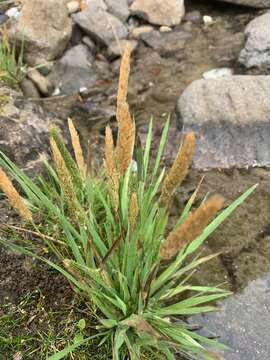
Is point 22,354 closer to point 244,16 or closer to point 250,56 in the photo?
point 250,56

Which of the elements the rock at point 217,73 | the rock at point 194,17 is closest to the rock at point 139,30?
the rock at point 194,17

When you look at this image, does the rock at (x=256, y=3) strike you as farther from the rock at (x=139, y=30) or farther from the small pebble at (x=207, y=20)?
the rock at (x=139, y=30)

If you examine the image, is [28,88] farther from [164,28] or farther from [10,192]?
[10,192]

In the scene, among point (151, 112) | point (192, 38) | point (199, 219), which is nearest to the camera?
point (199, 219)

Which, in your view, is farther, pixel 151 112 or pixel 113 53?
pixel 113 53

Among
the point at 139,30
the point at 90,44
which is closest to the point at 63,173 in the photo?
the point at 90,44

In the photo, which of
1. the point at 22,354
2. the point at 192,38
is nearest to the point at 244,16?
the point at 192,38
